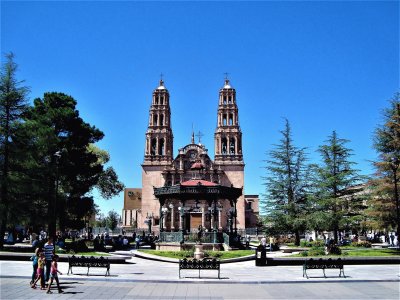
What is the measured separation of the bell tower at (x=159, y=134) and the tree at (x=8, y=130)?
35187mm

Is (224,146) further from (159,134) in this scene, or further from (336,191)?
(336,191)

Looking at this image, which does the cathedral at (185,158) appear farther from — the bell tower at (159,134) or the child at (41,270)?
the child at (41,270)

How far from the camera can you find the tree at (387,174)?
26500 mm

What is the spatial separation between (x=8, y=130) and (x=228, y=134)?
40647 mm

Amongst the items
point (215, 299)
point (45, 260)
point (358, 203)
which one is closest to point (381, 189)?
point (358, 203)

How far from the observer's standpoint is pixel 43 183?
29562mm

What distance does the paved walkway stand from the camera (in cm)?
1198

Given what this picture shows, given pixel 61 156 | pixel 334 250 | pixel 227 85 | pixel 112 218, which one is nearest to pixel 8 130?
pixel 61 156

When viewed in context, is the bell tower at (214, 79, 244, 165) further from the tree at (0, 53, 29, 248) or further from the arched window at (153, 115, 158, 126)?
the tree at (0, 53, 29, 248)

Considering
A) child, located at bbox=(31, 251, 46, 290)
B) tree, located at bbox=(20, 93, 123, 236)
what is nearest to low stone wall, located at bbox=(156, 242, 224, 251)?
tree, located at bbox=(20, 93, 123, 236)

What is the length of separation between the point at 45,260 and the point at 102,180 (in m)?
41.2

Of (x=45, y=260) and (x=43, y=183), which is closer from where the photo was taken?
(x=45, y=260)

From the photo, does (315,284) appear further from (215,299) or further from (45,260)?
(45,260)

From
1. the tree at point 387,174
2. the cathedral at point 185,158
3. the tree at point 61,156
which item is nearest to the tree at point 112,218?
the cathedral at point 185,158
